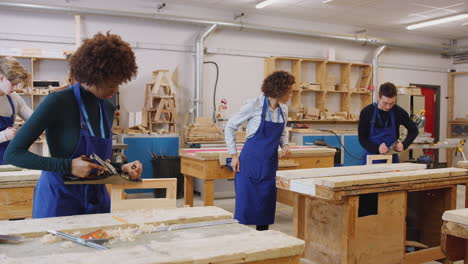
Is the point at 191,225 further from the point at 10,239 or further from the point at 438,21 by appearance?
the point at 438,21

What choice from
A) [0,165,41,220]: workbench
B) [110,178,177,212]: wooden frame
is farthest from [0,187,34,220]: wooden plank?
[110,178,177,212]: wooden frame

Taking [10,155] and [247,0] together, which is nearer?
[10,155]

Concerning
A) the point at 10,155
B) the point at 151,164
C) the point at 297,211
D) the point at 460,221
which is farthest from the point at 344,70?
the point at 10,155

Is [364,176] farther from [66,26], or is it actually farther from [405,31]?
[405,31]

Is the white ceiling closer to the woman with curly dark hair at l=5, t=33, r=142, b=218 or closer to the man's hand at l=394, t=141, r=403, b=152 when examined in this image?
the man's hand at l=394, t=141, r=403, b=152

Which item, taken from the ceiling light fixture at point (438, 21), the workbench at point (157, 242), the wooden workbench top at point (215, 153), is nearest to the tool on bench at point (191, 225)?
the workbench at point (157, 242)

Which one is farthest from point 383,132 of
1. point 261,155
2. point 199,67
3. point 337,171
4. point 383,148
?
point 199,67

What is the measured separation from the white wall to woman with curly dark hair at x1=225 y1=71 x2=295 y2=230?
154 inches

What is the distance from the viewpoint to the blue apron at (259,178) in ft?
11.4

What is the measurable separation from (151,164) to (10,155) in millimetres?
4913

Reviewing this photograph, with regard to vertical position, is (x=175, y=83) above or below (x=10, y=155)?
above

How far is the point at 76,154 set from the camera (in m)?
1.84

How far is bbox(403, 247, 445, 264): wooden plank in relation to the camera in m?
3.15

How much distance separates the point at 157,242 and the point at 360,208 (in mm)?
1831
